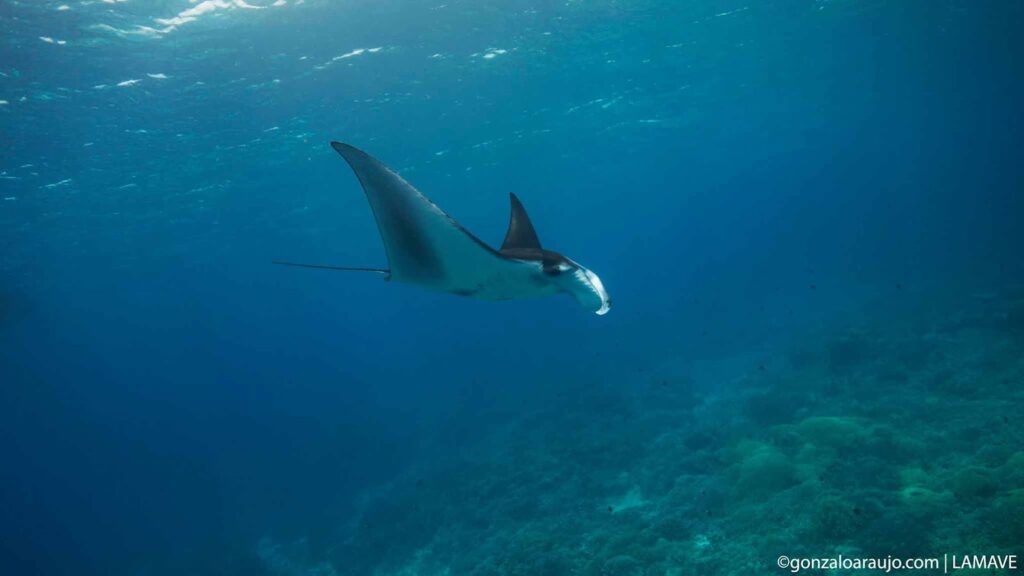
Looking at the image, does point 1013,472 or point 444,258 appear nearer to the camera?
point 444,258

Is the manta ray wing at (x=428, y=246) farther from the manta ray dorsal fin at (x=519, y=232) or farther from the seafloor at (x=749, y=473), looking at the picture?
the seafloor at (x=749, y=473)

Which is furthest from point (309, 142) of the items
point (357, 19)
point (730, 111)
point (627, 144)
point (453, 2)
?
point (730, 111)

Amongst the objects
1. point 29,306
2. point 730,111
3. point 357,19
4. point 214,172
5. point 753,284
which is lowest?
point 753,284

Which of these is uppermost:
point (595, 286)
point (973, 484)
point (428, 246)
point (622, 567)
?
point (428, 246)

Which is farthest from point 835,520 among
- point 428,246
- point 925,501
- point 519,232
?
point 428,246

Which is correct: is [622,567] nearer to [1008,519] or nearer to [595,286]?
[1008,519]

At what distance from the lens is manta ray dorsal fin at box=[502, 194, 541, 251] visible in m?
5.76

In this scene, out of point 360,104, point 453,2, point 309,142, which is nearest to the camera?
point 453,2

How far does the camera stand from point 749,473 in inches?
402

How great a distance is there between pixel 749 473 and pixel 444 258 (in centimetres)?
928

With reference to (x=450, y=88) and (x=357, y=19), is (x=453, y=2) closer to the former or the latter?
(x=357, y=19)

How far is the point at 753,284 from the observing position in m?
51.7

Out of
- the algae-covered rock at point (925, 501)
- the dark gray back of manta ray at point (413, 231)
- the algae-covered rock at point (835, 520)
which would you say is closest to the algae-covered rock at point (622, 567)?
the algae-covered rock at point (835, 520)

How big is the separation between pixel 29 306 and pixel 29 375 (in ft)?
142
